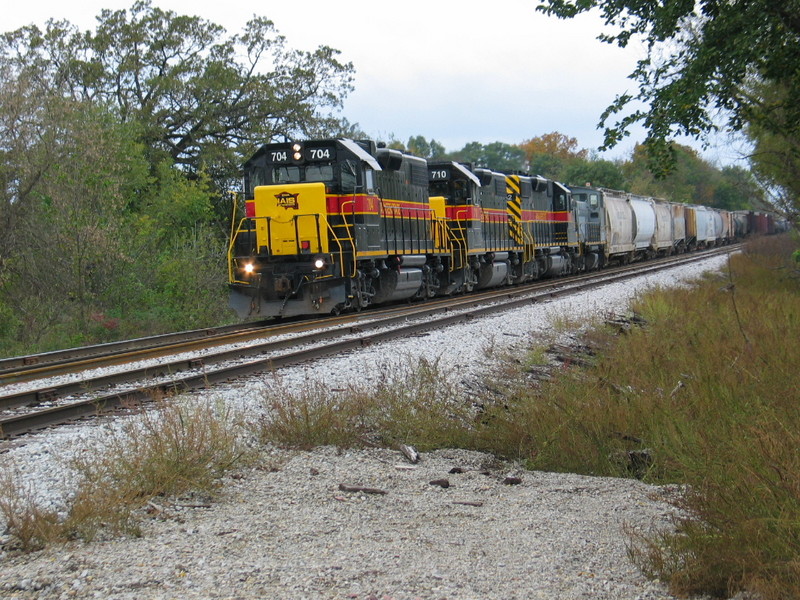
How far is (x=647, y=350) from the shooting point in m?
9.03

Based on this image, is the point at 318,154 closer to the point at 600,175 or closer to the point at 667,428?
the point at 667,428

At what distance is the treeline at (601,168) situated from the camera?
68.7 metres

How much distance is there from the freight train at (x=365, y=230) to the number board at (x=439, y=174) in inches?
1.2

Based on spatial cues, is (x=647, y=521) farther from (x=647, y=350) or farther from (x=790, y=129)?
(x=790, y=129)

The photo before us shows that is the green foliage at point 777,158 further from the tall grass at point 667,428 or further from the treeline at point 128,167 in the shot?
the tall grass at point 667,428

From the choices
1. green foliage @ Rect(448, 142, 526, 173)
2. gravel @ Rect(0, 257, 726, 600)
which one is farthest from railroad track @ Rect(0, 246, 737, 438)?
green foliage @ Rect(448, 142, 526, 173)

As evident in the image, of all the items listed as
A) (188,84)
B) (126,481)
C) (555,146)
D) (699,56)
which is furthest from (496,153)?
(126,481)

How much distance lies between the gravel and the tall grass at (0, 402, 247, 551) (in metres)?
0.10

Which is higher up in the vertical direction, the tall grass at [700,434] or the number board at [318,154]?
the number board at [318,154]

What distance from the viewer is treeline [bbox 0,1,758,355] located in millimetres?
15570

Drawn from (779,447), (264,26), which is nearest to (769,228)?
(264,26)

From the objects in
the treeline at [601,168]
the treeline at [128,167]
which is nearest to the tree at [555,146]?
the treeline at [601,168]

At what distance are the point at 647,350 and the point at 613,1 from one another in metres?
5.79

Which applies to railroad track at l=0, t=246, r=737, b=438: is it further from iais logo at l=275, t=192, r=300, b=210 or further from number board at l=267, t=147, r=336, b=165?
number board at l=267, t=147, r=336, b=165
